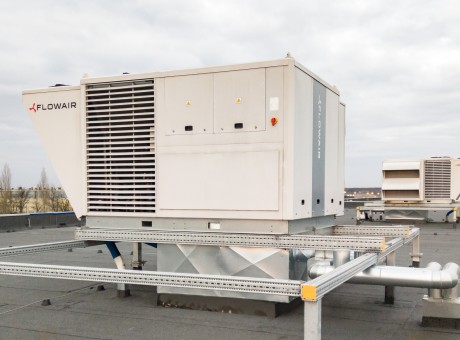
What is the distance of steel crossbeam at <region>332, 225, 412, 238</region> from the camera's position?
6.80 meters

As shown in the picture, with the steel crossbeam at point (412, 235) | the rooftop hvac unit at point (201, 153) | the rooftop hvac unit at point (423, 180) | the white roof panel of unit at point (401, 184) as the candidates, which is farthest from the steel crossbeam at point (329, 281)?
the rooftop hvac unit at point (423, 180)

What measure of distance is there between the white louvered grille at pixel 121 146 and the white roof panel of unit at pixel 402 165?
17.0 metres

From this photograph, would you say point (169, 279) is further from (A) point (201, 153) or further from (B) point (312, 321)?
(A) point (201, 153)

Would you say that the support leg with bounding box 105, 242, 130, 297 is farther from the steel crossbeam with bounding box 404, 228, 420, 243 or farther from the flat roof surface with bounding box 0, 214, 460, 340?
the steel crossbeam with bounding box 404, 228, 420, 243

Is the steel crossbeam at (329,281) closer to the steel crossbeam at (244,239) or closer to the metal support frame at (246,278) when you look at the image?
the metal support frame at (246,278)

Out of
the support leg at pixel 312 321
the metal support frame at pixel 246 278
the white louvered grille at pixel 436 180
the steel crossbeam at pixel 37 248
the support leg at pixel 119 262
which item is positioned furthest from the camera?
the white louvered grille at pixel 436 180

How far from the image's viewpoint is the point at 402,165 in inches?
847

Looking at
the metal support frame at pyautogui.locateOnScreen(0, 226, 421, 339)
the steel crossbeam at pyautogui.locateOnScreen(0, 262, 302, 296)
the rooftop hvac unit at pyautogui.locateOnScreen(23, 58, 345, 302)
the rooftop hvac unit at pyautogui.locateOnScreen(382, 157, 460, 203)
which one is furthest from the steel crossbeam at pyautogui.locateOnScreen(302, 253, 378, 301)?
the rooftop hvac unit at pyautogui.locateOnScreen(382, 157, 460, 203)

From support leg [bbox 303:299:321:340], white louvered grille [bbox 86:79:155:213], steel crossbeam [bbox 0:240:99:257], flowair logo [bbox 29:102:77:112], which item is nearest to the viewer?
support leg [bbox 303:299:321:340]

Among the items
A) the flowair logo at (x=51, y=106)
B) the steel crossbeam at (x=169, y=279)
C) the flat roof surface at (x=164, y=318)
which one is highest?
the flowair logo at (x=51, y=106)

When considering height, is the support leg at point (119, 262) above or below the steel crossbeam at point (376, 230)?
below

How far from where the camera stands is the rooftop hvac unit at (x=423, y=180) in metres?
21.3

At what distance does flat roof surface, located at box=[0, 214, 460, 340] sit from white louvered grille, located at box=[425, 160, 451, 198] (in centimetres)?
1445

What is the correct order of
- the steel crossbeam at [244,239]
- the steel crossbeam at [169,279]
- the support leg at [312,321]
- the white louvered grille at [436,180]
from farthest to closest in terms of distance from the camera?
the white louvered grille at [436,180] → the steel crossbeam at [244,239] → the steel crossbeam at [169,279] → the support leg at [312,321]
